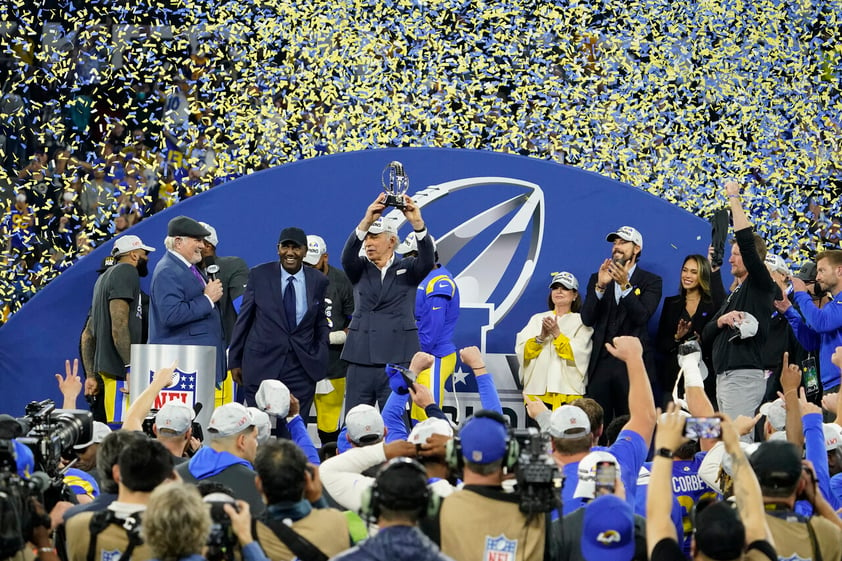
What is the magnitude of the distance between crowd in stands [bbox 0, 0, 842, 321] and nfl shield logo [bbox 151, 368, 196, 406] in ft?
12.8

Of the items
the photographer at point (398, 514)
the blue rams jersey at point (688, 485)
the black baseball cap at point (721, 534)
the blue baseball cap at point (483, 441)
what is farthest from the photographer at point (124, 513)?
the blue rams jersey at point (688, 485)

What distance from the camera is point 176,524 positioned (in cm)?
332

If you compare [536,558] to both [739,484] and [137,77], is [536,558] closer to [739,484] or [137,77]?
[739,484]

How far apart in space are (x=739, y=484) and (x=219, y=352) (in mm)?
5376

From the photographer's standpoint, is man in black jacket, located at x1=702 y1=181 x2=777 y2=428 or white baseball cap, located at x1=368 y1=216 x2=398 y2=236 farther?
white baseball cap, located at x1=368 y1=216 x2=398 y2=236

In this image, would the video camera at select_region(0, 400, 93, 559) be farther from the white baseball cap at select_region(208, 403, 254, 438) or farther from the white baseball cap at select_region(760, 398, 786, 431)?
the white baseball cap at select_region(760, 398, 786, 431)

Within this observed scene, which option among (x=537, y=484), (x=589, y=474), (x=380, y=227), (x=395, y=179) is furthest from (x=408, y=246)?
(x=537, y=484)

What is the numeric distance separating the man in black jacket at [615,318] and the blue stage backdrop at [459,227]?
91cm

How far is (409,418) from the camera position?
27.7ft

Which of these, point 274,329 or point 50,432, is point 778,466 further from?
point 274,329

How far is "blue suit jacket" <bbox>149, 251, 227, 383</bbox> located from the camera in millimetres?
8180

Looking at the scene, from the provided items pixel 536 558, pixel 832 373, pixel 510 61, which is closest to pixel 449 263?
pixel 510 61

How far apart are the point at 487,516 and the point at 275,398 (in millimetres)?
2406

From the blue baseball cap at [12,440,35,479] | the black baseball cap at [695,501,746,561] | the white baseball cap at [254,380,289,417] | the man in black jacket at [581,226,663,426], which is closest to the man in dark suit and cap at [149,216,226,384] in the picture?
the white baseball cap at [254,380,289,417]
